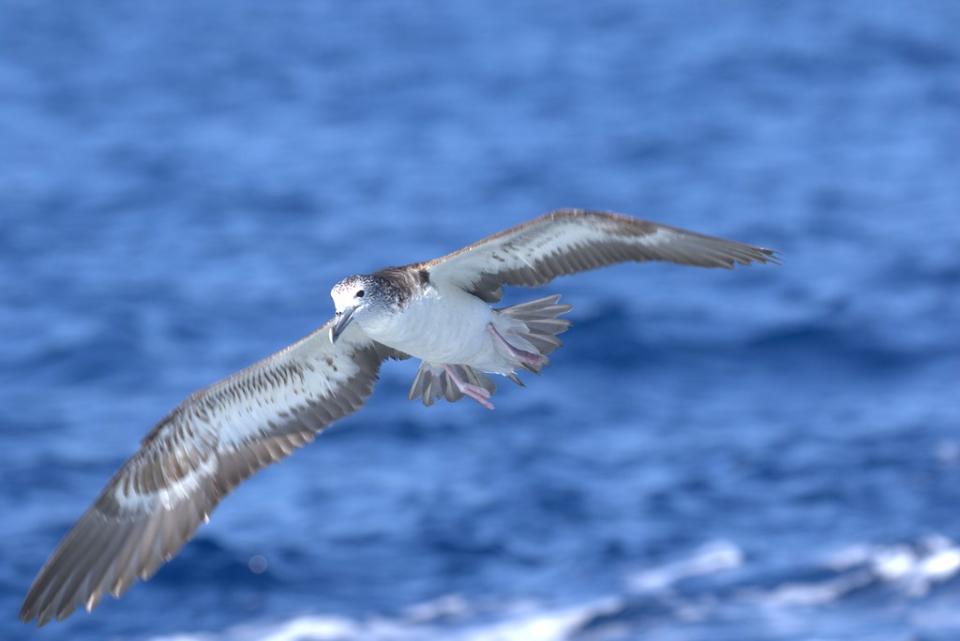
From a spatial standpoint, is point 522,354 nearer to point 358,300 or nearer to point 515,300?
point 358,300

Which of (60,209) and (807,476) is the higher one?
(60,209)

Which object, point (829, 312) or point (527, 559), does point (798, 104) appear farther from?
point (527, 559)

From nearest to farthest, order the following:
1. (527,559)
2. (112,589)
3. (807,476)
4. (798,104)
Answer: (112,589) < (527,559) < (807,476) < (798,104)

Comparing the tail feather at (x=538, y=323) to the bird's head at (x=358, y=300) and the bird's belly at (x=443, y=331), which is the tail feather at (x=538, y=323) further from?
the bird's head at (x=358, y=300)

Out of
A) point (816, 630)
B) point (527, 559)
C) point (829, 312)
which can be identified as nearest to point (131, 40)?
point (829, 312)

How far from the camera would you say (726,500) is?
16.7 m

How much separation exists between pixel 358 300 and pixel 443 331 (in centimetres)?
74

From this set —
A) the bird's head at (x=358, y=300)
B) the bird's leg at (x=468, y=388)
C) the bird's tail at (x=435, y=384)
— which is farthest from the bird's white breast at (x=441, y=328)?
the bird's tail at (x=435, y=384)

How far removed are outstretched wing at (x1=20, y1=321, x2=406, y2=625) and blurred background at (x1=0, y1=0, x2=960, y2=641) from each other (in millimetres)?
4027

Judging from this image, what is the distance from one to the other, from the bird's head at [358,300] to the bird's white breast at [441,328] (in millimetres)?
110

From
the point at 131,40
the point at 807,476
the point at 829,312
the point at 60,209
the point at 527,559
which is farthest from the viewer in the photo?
the point at 131,40

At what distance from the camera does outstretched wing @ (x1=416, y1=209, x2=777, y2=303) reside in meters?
10.5

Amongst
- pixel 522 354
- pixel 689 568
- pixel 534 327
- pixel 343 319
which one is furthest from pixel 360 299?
pixel 689 568

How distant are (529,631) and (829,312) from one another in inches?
276
